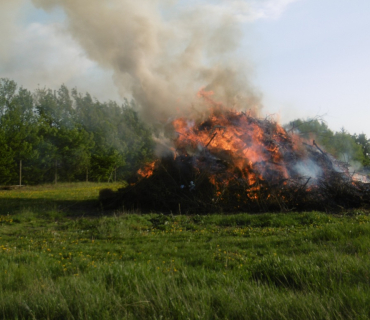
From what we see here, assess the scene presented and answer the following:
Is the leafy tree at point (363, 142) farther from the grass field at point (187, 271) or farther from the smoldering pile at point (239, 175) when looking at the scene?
the grass field at point (187, 271)

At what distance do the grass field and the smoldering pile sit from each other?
10.8 feet

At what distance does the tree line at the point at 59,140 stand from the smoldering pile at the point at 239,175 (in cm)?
1231

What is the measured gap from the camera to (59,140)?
38.7 meters

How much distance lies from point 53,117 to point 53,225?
34.0 meters

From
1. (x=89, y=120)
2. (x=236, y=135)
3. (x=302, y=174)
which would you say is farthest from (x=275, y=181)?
(x=89, y=120)

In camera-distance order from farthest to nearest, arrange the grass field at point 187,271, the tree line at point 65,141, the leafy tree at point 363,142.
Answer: the leafy tree at point 363,142, the tree line at point 65,141, the grass field at point 187,271

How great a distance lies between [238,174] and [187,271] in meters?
10.5

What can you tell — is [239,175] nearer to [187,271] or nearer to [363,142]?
[187,271]

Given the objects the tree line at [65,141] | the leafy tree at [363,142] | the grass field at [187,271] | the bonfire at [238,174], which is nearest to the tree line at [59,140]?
the tree line at [65,141]

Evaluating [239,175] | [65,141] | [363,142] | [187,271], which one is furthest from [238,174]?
[363,142]

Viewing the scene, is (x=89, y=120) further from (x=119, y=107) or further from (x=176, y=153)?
(x=176, y=153)

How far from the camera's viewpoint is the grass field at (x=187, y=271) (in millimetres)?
3502

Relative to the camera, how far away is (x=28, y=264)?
6.09 meters

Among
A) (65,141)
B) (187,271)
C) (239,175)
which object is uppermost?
(65,141)
